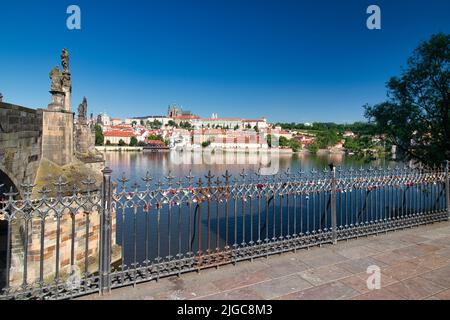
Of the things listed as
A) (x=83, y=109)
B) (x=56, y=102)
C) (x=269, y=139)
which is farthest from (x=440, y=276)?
(x=269, y=139)

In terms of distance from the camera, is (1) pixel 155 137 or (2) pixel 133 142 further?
(1) pixel 155 137

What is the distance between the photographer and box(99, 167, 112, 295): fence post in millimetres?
4293

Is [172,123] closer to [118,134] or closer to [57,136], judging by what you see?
[118,134]

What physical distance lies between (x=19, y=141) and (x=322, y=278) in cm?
816

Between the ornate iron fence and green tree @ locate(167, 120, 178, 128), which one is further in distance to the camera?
green tree @ locate(167, 120, 178, 128)

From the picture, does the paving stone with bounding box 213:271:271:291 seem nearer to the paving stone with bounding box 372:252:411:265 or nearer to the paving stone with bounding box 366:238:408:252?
the paving stone with bounding box 372:252:411:265

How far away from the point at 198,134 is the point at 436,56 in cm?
11808

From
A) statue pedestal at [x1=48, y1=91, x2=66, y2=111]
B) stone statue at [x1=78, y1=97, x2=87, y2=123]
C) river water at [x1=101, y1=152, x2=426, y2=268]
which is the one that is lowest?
river water at [x1=101, y1=152, x2=426, y2=268]

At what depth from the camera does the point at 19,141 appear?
27.2ft

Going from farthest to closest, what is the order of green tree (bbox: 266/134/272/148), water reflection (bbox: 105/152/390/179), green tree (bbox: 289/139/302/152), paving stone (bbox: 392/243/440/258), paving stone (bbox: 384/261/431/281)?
green tree (bbox: 266/134/272/148), green tree (bbox: 289/139/302/152), water reflection (bbox: 105/152/390/179), paving stone (bbox: 392/243/440/258), paving stone (bbox: 384/261/431/281)

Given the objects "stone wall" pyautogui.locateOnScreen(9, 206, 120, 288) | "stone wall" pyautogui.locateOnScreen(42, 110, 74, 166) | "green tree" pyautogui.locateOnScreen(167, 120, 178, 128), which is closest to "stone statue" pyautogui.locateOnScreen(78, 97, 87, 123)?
"stone wall" pyautogui.locateOnScreen(42, 110, 74, 166)

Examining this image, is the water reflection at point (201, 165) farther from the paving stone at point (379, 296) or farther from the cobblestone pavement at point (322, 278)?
the paving stone at point (379, 296)

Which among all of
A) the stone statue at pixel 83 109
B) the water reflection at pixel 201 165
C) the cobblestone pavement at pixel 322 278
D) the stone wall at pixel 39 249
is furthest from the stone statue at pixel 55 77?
the stone statue at pixel 83 109

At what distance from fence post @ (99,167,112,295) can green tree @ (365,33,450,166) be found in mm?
15784
